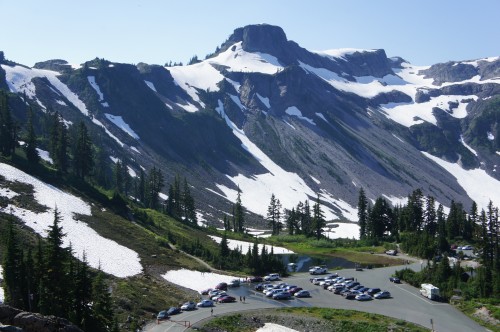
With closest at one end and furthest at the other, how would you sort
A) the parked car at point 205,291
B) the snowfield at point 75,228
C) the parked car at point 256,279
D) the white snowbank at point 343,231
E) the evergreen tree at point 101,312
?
1. the evergreen tree at point 101,312
2. the parked car at point 205,291
3. the snowfield at point 75,228
4. the parked car at point 256,279
5. the white snowbank at point 343,231

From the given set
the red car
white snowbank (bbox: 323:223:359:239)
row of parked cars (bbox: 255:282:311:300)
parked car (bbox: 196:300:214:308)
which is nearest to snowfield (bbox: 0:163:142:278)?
parked car (bbox: 196:300:214:308)

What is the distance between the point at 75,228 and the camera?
7912 centimetres

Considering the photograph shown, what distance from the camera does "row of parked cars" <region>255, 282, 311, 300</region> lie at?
→ 67.8m

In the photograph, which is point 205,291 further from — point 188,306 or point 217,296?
point 188,306

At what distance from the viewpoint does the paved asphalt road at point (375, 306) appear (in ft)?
182

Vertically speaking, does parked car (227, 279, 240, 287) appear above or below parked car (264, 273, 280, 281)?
below

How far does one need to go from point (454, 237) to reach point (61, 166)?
3766 inches

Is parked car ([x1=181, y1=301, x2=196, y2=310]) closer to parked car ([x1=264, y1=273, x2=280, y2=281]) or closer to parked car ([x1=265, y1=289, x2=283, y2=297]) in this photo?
parked car ([x1=265, y1=289, x2=283, y2=297])

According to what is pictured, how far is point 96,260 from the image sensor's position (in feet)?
229

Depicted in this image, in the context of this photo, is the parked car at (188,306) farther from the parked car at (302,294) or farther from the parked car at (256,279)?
the parked car at (256,279)

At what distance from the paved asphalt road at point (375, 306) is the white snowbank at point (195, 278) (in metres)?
4.12

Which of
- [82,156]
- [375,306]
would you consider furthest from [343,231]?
[375,306]

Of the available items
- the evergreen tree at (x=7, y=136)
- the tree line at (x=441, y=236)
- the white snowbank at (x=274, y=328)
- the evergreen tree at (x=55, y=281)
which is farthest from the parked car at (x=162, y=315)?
the evergreen tree at (x=7, y=136)

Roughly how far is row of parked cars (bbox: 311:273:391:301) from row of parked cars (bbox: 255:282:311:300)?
5.05 metres
